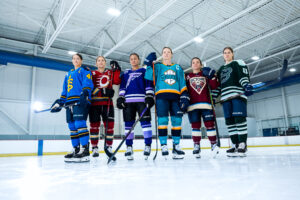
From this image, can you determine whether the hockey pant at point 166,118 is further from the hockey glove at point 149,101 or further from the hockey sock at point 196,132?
the hockey sock at point 196,132

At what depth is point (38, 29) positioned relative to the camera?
29.7ft

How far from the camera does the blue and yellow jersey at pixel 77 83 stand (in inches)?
99.1

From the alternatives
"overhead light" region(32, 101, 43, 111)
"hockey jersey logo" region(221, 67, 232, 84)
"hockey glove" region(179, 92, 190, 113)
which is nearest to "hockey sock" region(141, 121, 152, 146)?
"hockey glove" region(179, 92, 190, 113)

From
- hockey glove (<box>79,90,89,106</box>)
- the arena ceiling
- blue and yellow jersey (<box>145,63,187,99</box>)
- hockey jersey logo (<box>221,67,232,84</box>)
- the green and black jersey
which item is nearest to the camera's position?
hockey glove (<box>79,90,89,106</box>)

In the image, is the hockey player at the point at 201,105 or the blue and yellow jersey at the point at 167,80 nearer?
the blue and yellow jersey at the point at 167,80

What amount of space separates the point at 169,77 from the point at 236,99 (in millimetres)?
814

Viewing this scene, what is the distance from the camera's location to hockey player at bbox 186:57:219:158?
267cm

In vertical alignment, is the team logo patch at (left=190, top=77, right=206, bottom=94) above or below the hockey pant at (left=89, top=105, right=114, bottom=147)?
above

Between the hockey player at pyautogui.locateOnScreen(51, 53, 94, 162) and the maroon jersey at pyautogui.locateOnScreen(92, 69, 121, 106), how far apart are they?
0.56 ft

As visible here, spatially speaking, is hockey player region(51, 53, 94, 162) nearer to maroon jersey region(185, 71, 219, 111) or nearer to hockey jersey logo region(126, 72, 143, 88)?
hockey jersey logo region(126, 72, 143, 88)

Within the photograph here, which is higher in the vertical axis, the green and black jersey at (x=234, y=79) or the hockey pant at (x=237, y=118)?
the green and black jersey at (x=234, y=79)

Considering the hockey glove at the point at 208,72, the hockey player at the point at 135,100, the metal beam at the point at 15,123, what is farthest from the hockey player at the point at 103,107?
the metal beam at the point at 15,123

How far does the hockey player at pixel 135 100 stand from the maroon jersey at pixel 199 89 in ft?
1.82

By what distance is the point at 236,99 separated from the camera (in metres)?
2.60
